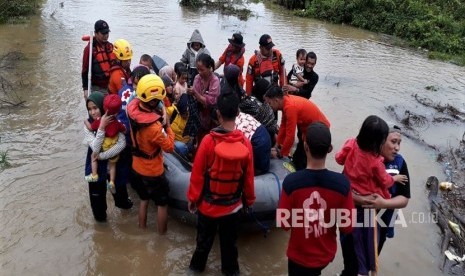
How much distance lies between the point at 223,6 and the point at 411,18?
28.1 ft

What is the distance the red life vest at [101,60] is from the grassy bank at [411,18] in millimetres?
12248

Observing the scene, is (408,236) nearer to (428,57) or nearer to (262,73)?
(262,73)

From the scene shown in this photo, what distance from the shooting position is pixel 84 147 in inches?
244

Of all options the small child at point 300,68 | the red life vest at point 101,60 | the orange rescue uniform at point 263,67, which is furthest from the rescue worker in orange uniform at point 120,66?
the small child at point 300,68

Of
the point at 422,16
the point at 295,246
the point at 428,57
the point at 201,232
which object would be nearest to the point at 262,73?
the point at 201,232

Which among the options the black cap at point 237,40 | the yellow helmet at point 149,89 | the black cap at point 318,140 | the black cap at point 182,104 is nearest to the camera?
the black cap at point 318,140

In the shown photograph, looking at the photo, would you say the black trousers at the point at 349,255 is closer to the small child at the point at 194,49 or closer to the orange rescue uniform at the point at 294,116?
the orange rescue uniform at the point at 294,116

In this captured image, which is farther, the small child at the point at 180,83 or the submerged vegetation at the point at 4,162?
the submerged vegetation at the point at 4,162

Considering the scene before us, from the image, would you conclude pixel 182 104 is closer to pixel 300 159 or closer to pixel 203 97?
pixel 203 97

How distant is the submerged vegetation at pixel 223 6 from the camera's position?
19.6m

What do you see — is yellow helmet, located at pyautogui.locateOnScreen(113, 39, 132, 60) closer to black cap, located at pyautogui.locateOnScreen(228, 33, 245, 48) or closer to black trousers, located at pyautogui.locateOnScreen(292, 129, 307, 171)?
black cap, located at pyautogui.locateOnScreen(228, 33, 245, 48)

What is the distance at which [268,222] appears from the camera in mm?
4223

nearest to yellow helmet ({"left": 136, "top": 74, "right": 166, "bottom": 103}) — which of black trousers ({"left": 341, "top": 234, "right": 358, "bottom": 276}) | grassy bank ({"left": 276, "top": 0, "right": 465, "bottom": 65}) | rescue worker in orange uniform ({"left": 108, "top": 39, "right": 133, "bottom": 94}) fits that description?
rescue worker in orange uniform ({"left": 108, "top": 39, "right": 133, "bottom": 94})

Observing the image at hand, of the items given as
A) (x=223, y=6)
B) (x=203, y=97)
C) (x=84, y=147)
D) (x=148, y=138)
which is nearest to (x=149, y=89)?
(x=148, y=138)
